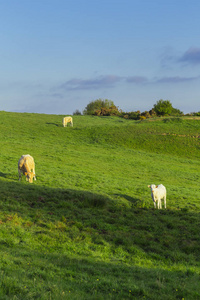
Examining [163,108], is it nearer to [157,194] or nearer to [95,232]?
[157,194]

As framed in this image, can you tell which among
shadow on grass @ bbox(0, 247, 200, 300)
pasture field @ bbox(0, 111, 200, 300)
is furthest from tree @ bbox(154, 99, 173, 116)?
shadow on grass @ bbox(0, 247, 200, 300)

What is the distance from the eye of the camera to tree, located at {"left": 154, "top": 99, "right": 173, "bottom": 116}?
87.1 meters

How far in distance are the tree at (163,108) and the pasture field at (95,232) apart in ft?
169

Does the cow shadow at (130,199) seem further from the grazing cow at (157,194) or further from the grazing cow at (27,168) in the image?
the grazing cow at (27,168)

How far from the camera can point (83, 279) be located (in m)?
8.62

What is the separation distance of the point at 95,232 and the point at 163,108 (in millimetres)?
77358

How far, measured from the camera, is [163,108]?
8706 centimetres

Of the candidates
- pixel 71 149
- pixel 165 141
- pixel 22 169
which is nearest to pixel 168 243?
pixel 22 169

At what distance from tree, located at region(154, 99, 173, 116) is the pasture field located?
5142 centimetres

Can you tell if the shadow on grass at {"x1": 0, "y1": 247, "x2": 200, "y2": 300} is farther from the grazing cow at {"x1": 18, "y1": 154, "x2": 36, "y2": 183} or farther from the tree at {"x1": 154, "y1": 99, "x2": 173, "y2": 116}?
the tree at {"x1": 154, "y1": 99, "x2": 173, "y2": 116}

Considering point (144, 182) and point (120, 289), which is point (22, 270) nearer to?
point (120, 289)

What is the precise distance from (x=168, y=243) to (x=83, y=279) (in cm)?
635

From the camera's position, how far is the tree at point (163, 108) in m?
87.1

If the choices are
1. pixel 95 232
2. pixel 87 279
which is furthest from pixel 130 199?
pixel 87 279
